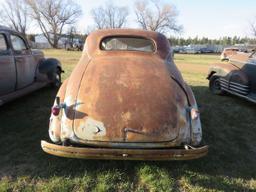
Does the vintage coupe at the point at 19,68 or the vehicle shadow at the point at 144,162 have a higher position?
the vintage coupe at the point at 19,68

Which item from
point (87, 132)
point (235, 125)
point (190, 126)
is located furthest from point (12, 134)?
point (235, 125)

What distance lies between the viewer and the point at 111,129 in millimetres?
2910

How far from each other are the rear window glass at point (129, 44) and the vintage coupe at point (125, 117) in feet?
3.51

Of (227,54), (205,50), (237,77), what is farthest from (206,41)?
(237,77)

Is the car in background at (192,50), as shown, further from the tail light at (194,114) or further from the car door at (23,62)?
the tail light at (194,114)

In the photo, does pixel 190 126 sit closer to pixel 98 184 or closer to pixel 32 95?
pixel 98 184

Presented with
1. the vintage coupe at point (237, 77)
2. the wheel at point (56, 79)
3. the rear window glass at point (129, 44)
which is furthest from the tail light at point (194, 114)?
the wheel at point (56, 79)

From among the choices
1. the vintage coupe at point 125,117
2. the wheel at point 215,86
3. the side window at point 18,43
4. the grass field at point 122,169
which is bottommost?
the grass field at point 122,169

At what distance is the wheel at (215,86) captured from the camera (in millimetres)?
7286

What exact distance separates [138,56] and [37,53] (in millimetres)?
3967

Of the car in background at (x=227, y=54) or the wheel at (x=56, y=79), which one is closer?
the wheel at (x=56, y=79)

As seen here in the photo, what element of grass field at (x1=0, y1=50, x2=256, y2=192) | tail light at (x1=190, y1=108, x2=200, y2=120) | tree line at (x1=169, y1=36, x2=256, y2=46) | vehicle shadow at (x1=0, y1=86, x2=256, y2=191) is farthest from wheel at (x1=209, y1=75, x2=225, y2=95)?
tree line at (x1=169, y1=36, x2=256, y2=46)

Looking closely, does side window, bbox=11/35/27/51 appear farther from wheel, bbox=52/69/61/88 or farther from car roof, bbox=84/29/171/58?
car roof, bbox=84/29/171/58

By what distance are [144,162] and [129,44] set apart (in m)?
2.34
